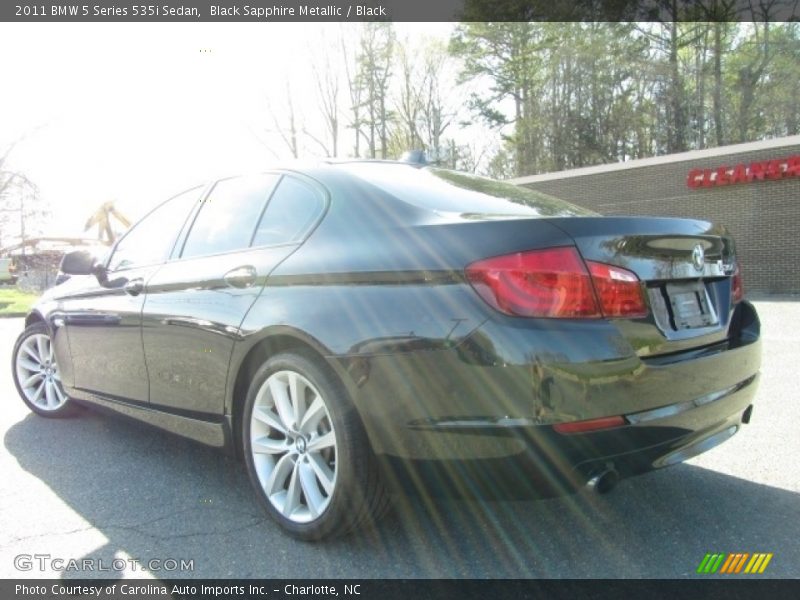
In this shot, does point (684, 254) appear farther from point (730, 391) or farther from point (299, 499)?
point (299, 499)

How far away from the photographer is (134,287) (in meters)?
3.48

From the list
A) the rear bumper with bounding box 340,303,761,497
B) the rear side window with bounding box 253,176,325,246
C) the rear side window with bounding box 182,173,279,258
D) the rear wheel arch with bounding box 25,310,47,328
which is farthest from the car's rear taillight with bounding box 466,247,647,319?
the rear wheel arch with bounding box 25,310,47,328

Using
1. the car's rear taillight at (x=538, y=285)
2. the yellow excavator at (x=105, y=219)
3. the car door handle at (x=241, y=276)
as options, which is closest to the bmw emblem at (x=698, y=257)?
the car's rear taillight at (x=538, y=285)

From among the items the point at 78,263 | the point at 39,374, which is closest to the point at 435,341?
the point at 78,263

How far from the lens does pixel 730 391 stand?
2.48 meters

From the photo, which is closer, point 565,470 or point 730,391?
point 565,470

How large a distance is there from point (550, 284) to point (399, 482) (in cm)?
87

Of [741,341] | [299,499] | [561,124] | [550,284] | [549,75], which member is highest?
[549,75]

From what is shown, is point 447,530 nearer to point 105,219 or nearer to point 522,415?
point 522,415

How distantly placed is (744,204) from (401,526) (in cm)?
1665

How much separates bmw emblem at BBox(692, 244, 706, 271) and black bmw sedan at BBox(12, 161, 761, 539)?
0.01 metres

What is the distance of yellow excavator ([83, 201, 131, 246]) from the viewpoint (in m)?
24.5

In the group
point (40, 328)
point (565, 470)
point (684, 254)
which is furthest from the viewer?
point (40, 328)

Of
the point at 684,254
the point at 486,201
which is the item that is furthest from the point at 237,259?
the point at 684,254
